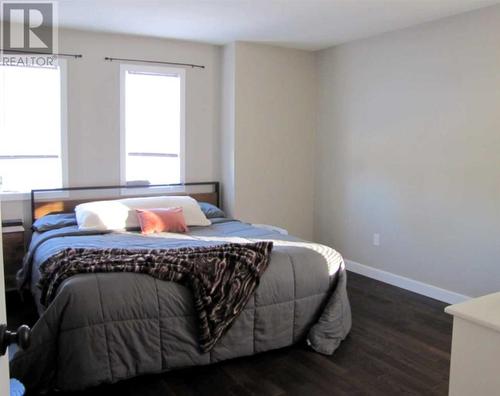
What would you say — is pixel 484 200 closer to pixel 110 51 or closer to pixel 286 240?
pixel 286 240

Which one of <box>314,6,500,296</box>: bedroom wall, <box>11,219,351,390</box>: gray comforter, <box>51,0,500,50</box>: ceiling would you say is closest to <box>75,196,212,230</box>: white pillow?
<box>11,219,351,390</box>: gray comforter

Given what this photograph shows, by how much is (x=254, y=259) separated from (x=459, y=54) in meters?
2.46

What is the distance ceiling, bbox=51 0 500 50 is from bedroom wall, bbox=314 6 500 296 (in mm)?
270

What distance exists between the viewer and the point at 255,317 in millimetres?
2994

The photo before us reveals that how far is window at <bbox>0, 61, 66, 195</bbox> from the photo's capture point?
418 cm

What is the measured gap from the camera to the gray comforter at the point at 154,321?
99.4 inches

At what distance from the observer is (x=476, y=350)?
1480 mm

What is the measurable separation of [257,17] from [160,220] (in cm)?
186

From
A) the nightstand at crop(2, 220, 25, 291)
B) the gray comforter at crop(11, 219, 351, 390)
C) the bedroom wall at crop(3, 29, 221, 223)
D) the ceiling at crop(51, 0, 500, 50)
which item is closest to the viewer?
the gray comforter at crop(11, 219, 351, 390)

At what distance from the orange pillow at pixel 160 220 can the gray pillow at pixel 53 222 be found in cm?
58

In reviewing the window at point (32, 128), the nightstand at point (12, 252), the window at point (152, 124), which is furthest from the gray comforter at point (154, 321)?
the window at point (152, 124)

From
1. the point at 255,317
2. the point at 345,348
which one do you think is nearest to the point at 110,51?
the point at 255,317

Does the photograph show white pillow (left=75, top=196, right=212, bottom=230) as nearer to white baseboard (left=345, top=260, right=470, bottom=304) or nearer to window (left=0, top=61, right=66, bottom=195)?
window (left=0, top=61, right=66, bottom=195)

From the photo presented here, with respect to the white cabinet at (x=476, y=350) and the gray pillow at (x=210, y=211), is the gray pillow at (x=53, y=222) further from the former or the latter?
the white cabinet at (x=476, y=350)
